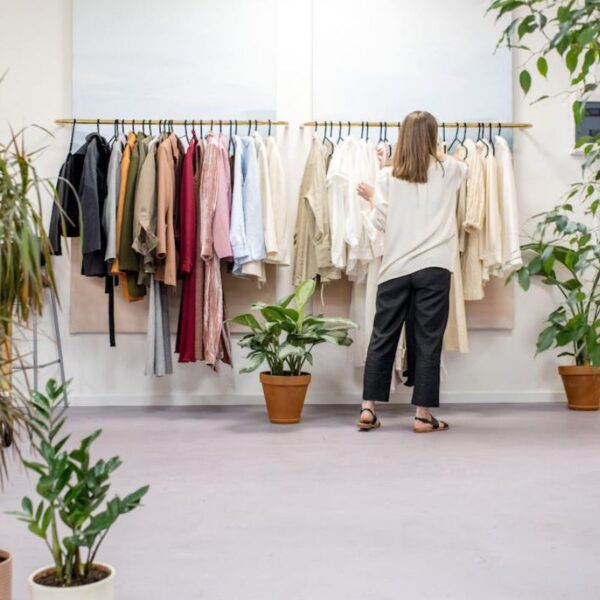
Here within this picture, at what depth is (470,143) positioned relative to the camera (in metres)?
4.41

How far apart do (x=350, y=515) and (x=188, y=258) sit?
2162mm

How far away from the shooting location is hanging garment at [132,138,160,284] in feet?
13.2

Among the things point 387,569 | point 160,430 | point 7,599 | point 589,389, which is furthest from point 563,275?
point 7,599

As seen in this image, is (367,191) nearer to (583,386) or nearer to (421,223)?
(421,223)

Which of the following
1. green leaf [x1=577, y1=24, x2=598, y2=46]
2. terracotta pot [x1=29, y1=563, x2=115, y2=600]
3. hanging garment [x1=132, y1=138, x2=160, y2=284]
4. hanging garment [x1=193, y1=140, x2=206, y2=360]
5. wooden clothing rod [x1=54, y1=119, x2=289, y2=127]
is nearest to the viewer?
green leaf [x1=577, y1=24, x2=598, y2=46]

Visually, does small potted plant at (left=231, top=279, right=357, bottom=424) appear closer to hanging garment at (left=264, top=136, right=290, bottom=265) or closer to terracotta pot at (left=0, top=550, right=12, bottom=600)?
hanging garment at (left=264, top=136, right=290, bottom=265)

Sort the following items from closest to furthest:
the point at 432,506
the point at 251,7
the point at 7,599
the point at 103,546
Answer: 1. the point at 7,599
2. the point at 103,546
3. the point at 432,506
4. the point at 251,7

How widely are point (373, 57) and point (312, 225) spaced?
42.0 inches

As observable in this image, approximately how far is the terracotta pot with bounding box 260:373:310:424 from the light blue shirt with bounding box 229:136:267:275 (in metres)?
0.67

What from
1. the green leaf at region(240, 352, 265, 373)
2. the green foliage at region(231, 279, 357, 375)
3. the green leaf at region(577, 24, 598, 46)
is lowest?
the green leaf at region(240, 352, 265, 373)

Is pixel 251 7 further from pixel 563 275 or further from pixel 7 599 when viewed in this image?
pixel 7 599

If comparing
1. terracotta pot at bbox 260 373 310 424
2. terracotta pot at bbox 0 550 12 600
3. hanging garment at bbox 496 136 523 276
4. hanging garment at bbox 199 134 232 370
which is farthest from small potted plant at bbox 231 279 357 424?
terracotta pot at bbox 0 550 12 600

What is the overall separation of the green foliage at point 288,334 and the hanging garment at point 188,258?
46 cm

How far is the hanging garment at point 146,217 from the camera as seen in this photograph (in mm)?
4031
